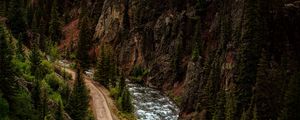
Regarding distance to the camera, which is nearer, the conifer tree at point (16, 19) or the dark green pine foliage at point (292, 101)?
the dark green pine foliage at point (292, 101)

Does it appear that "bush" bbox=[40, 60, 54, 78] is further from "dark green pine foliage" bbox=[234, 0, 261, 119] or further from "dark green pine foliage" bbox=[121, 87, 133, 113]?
"dark green pine foliage" bbox=[234, 0, 261, 119]

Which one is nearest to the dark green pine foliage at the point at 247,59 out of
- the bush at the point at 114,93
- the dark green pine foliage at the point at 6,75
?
the bush at the point at 114,93

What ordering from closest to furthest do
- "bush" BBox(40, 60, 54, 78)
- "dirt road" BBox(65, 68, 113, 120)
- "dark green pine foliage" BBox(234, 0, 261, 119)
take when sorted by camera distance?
1. "dark green pine foliage" BBox(234, 0, 261, 119)
2. "bush" BBox(40, 60, 54, 78)
3. "dirt road" BBox(65, 68, 113, 120)

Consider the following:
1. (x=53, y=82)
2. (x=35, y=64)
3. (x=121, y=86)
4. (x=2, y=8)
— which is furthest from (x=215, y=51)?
(x=2, y=8)

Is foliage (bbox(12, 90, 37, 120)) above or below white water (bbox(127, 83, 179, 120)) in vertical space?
above

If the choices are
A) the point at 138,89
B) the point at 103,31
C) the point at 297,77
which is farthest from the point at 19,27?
the point at 297,77

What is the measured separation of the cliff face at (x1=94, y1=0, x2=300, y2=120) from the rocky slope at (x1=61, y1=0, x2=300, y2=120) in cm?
16

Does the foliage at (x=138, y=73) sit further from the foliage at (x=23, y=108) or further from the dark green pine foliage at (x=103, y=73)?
the foliage at (x=23, y=108)

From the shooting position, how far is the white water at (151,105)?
4190 inches

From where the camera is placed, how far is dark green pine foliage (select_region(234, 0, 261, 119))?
86.9m

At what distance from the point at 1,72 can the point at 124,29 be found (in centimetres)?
9124

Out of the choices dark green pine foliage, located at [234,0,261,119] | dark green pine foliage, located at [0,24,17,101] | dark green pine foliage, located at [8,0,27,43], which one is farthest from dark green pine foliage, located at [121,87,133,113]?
dark green pine foliage, located at [0,24,17,101]

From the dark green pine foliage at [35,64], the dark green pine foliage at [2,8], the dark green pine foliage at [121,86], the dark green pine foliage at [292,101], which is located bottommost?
the dark green pine foliage at [121,86]

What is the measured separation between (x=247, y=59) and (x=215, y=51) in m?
22.8
